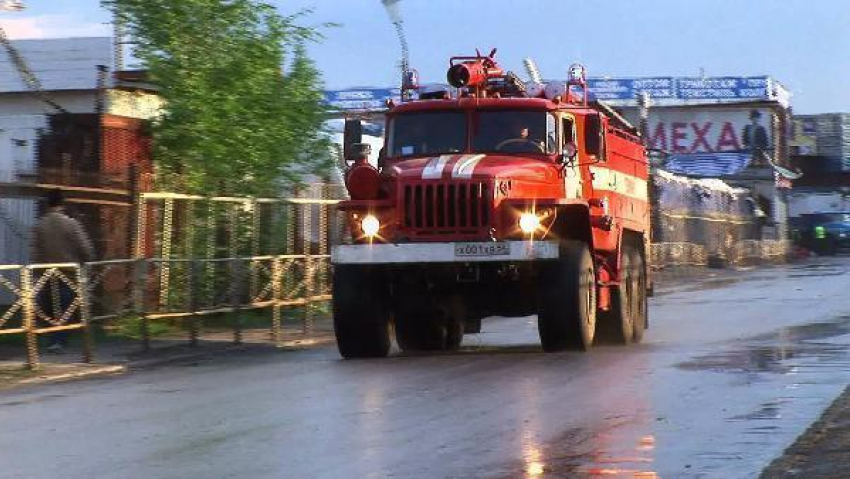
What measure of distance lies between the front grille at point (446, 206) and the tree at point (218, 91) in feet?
24.6

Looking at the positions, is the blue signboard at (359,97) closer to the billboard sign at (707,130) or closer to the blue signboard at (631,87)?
the blue signboard at (631,87)

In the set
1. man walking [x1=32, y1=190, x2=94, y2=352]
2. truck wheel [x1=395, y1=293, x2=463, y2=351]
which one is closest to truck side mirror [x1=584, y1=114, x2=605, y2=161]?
truck wheel [x1=395, y1=293, x2=463, y2=351]

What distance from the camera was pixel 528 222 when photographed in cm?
1703

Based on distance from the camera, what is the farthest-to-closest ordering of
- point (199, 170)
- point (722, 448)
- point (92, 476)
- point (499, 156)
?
point (199, 170), point (499, 156), point (722, 448), point (92, 476)

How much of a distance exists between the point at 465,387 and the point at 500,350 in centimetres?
481

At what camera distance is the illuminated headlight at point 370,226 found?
17.2 metres

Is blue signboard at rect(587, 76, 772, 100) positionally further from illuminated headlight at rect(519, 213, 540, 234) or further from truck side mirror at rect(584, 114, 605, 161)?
illuminated headlight at rect(519, 213, 540, 234)

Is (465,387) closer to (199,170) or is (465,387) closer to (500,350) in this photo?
(500,350)

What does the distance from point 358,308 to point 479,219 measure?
67.2 inches

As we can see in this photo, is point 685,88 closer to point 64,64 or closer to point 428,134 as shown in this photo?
point 64,64

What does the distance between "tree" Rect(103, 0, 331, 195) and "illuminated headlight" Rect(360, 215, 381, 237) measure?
7168mm

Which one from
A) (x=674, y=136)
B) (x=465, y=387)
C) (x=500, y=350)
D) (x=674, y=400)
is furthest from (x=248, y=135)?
(x=674, y=136)

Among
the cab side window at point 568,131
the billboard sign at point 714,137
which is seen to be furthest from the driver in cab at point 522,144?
the billboard sign at point 714,137

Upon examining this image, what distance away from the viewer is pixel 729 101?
80625 millimetres
